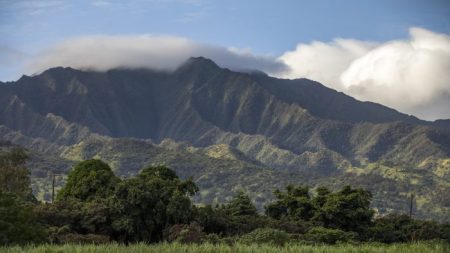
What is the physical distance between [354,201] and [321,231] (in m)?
18.9

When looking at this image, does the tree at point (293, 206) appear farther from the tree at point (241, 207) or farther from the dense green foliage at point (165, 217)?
the tree at point (241, 207)

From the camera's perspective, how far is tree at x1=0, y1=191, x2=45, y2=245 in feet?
104

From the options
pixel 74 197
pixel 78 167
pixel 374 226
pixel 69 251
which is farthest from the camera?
pixel 374 226

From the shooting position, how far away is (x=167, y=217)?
2003 inches

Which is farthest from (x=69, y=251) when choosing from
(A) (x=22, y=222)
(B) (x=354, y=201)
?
(B) (x=354, y=201)

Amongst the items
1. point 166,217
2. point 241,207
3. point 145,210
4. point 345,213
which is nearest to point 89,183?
point 145,210

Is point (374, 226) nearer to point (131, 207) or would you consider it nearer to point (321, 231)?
point (321, 231)

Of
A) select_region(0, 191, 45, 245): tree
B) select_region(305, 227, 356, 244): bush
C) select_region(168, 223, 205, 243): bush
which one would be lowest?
select_region(305, 227, 356, 244): bush

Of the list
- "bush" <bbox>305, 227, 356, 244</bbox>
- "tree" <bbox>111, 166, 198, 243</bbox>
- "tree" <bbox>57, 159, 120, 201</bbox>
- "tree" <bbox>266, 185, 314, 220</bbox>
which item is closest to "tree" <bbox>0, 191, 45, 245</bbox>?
"tree" <bbox>111, 166, 198, 243</bbox>

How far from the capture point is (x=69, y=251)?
17.5m

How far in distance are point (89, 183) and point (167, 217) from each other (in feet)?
46.1

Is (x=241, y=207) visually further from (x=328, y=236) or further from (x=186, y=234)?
(x=186, y=234)

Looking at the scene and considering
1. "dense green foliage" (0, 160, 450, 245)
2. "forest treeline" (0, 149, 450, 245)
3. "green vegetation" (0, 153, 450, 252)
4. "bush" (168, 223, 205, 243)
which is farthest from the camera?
"bush" (168, 223, 205, 243)

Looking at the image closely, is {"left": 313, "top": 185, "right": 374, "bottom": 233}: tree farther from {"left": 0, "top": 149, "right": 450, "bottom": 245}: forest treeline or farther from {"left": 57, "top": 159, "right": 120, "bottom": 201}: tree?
{"left": 57, "top": 159, "right": 120, "bottom": 201}: tree
